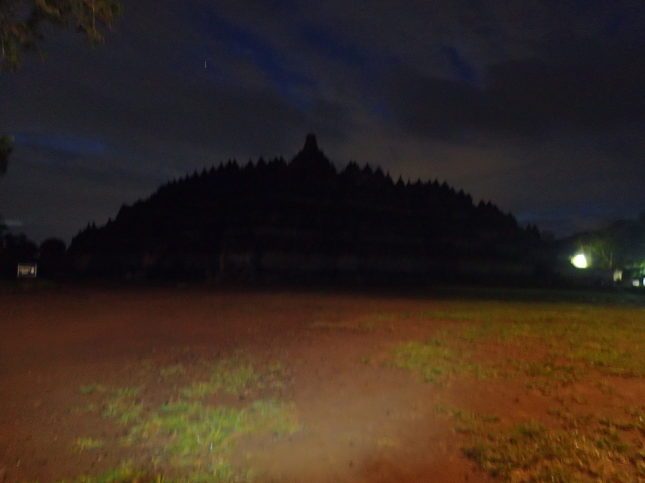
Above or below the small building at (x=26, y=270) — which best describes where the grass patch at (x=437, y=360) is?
below

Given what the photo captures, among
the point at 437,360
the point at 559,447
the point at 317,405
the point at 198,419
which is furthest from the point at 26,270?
the point at 559,447

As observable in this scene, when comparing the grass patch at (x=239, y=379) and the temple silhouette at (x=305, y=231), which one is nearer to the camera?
the grass patch at (x=239, y=379)

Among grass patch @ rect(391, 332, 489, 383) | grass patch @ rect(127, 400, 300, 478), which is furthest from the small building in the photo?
grass patch @ rect(127, 400, 300, 478)

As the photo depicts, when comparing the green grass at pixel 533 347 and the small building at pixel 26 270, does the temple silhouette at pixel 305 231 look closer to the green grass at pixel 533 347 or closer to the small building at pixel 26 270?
the small building at pixel 26 270

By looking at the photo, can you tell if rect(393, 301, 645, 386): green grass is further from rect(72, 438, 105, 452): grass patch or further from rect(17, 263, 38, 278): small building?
rect(17, 263, 38, 278): small building

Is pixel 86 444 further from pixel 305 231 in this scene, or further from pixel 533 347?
pixel 305 231

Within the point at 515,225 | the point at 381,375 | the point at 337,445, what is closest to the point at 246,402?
the point at 337,445

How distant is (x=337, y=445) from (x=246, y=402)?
177 centimetres

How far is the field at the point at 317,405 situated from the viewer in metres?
4.46

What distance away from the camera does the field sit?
446cm

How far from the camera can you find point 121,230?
57906 mm

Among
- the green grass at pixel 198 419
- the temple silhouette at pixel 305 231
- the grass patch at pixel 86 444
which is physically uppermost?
the temple silhouette at pixel 305 231

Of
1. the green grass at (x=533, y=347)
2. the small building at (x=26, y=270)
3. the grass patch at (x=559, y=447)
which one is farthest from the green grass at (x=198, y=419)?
the small building at (x=26, y=270)

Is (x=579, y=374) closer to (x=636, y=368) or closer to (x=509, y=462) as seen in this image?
(x=636, y=368)
